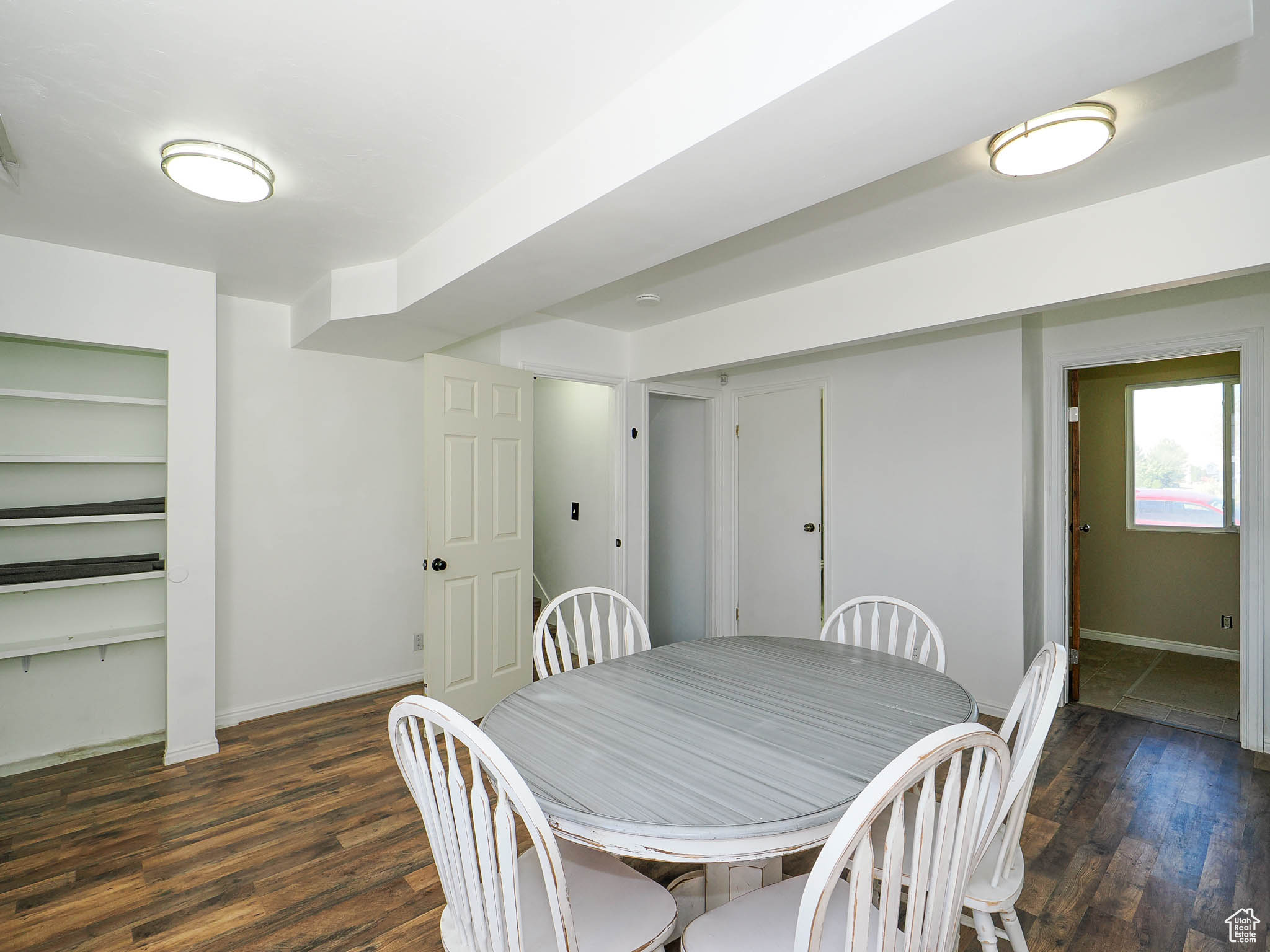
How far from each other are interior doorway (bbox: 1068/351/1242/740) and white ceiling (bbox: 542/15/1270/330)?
235cm

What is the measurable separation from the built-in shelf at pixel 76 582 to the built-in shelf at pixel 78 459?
554mm

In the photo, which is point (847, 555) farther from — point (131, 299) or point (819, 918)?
point (131, 299)

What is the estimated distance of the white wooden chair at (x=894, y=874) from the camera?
0.94 m

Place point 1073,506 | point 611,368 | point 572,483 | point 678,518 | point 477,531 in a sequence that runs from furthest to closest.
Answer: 1. point 678,518
2. point 572,483
3. point 611,368
4. point 1073,506
5. point 477,531

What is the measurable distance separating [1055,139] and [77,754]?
4.81 metres

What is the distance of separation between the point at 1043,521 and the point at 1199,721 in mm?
1292

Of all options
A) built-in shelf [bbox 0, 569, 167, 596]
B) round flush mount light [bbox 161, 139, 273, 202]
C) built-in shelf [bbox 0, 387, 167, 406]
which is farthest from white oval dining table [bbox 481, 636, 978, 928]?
built-in shelf [bbox 0, 387, 167, 406]

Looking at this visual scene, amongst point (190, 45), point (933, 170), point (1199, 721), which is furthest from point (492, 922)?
point (1199, 721)

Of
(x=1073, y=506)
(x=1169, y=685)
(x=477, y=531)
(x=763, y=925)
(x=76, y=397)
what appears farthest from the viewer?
(x=1169, y=685)

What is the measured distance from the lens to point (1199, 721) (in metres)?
3.42

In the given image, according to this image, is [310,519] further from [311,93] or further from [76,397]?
[311,93]

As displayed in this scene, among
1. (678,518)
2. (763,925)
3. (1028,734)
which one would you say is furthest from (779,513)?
(763,925)

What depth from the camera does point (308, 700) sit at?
3789mm

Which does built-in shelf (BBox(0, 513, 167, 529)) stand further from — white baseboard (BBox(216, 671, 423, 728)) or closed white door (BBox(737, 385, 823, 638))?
closed white door (BBox(737, 385, 823, 638))
